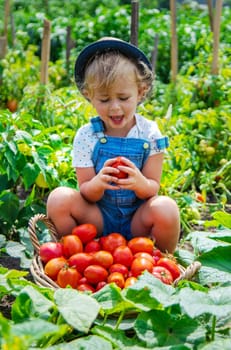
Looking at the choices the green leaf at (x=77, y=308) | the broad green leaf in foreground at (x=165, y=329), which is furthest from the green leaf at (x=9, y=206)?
the broad green leaf in foreground at (x=165, y=329)

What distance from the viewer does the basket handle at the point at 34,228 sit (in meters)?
3.18

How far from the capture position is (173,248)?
3.31 metres

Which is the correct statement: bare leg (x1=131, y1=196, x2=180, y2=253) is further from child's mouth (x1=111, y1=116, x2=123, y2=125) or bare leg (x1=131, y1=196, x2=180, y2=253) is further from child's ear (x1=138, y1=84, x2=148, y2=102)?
child's ear (x1=138, y1=84, x2=148, y2=102)

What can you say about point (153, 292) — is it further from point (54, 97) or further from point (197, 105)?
point (197, 105)

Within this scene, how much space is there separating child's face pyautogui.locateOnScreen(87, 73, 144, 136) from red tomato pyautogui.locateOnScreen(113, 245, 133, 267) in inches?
21.8

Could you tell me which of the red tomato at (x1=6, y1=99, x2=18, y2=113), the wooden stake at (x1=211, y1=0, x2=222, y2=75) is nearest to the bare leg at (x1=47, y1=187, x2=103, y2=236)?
the wooden stake at (x1=211, y1=0, x2=222, y2=75)

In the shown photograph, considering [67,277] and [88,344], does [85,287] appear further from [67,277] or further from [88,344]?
[88,344]

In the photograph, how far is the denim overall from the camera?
3293 millimetres

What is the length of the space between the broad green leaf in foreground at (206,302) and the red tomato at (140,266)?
46 centimetres

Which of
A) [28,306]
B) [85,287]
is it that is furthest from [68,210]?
[28,306]

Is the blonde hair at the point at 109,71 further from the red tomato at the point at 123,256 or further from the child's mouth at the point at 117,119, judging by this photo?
the red tomato at the point at 123,256

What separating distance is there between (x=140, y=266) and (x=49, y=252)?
39 cm

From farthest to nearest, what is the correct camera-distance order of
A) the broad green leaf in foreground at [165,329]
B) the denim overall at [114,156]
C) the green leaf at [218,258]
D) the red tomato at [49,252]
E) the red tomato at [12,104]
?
the red tomato at [12,104] < the denim overall at [114,156] < the red tomato at [49,252] < the green leaf at [218,258] < the broad green leaf in foreground at [165,329]

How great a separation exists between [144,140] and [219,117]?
1.62m
